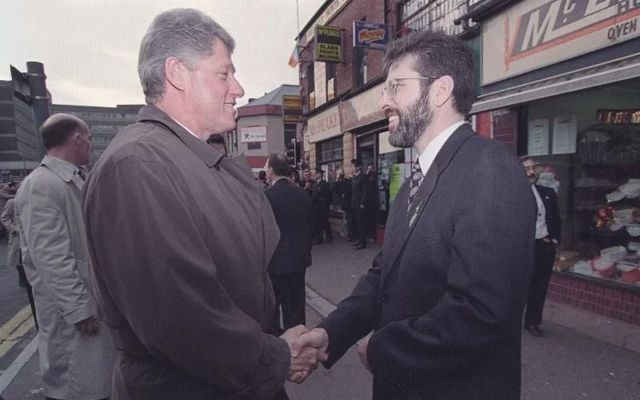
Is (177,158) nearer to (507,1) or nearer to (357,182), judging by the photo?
(507,1)

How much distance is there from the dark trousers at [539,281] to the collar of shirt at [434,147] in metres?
3.67

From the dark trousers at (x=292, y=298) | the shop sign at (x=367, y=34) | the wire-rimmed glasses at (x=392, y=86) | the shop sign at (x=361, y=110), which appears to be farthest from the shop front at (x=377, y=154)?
the wire-rimmed glasses at (x=392, y=86)

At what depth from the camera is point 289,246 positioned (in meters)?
4.71

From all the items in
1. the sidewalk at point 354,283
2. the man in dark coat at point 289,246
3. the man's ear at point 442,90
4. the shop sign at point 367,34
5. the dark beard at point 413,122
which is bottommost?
the sidewalk at point 354,283

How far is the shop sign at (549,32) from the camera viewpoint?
4.27m

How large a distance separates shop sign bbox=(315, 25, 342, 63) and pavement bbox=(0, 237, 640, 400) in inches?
353

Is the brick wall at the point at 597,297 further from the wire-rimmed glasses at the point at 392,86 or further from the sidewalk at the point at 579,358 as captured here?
the wire-rimmed glasses at the point at 392,86

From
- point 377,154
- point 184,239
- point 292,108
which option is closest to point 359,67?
point 377,154

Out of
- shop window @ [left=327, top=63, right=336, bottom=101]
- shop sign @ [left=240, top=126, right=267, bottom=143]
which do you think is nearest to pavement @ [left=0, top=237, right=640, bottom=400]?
shop window @ [left=327, top=63, right=336, bottom=101]

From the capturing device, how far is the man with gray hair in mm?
1134

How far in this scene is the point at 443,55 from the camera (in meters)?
1.71

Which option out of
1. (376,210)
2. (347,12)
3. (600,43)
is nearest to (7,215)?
(376,210)

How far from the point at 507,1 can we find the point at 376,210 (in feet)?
20.6

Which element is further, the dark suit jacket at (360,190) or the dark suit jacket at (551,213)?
the dark suit jacket at (360,190)
